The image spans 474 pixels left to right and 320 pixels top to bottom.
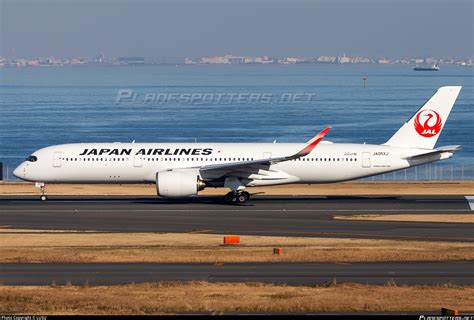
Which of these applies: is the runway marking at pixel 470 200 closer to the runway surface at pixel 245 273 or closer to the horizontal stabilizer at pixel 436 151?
the horizontal stabilizer at pixel 436 151

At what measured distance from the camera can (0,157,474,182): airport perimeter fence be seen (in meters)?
95.4

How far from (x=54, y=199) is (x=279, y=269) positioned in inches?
1276

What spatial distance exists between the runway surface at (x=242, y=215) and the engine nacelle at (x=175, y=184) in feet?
3.22

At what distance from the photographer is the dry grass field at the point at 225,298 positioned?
30078 millimetres

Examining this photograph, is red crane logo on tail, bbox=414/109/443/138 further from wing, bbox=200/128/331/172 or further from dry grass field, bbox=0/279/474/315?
dry grass field, bbox=0/279/474/315

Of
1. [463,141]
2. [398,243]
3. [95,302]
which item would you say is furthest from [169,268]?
[463,141]

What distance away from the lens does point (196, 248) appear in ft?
147

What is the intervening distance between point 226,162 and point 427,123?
1437 centimetres

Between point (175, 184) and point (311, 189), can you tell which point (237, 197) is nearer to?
point (175, 184)

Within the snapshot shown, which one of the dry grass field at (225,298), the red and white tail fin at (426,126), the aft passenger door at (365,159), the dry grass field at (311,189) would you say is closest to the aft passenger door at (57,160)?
the dry grass field at (311,189)

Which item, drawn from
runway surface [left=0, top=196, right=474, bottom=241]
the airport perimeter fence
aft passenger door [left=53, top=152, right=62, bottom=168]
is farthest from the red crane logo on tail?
aft passenger door [left=53, top=152, right=62, bottom=168]

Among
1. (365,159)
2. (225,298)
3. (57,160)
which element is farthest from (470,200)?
(225,298)

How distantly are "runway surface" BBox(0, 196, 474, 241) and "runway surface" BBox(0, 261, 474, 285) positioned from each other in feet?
32.9

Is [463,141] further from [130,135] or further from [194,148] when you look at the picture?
[194,148]
